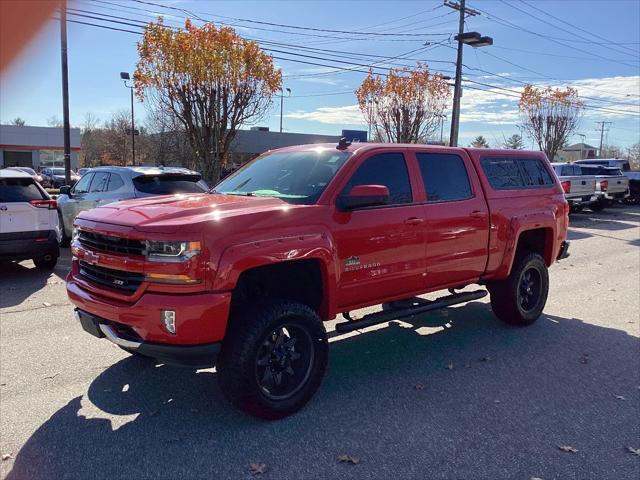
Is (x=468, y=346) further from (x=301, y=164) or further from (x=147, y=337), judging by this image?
(x=147, y=337)

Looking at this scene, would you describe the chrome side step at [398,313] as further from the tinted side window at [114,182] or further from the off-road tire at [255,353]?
the tinted side window at [114,182]

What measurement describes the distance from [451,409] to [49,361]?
142 inches

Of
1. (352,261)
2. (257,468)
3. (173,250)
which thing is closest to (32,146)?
(352,261)

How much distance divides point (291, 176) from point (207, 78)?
16775 millimetres

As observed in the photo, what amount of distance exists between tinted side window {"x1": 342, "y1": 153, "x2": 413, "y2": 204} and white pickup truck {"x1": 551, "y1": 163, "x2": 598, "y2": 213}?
591 inches

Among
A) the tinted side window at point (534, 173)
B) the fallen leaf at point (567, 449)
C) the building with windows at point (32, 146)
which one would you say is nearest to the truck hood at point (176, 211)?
the fallen leaf at point (567, 449)

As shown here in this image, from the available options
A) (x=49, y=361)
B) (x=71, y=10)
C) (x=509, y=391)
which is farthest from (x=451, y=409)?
(x=71, y=10)

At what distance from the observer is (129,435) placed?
364 cm

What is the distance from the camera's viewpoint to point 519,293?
247 inches

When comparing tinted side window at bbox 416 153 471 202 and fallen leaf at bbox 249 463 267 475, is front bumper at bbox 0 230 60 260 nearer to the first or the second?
tinted side window at bbox 416 153 471 202

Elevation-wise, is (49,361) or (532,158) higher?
(532,158)

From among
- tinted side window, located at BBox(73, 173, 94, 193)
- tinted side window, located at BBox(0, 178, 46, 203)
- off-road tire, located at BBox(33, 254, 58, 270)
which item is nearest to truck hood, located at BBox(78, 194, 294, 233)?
tinted side window, located at BBox(0, 178, 46, 203)

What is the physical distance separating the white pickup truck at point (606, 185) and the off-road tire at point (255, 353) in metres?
19.7

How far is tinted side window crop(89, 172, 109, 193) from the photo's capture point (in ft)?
33.3
